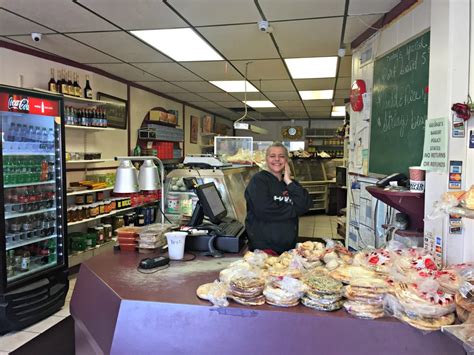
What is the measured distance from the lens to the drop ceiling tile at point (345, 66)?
5.00 metres

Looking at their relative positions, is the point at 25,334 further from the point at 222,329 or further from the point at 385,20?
the point at 385,20

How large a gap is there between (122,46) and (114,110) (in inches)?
72.2

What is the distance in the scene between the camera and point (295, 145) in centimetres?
1341

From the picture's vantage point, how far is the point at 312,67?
5.48 m

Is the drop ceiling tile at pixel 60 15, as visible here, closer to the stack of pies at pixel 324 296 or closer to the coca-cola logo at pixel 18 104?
the coca-cola logo at pixel 18 104

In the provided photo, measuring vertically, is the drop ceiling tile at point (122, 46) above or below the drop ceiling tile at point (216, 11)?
above

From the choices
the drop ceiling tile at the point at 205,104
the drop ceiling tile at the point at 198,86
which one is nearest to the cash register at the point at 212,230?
the drop ceiling tile at the point at 198,86

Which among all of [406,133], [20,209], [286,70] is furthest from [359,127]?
[20,209]

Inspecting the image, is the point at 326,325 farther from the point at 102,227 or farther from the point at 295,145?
the point at 295,145

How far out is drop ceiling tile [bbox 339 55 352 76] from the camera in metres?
5.00

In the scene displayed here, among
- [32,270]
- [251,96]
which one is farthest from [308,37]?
[251,96]

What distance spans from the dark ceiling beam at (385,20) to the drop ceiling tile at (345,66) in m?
0.74

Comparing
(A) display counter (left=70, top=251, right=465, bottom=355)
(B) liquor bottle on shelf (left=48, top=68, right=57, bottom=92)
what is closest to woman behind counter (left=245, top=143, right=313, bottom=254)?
(A) display counter (left=70, top=251, right=465, bottom=355)

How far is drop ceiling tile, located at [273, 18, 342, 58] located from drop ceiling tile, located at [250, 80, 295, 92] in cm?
166
